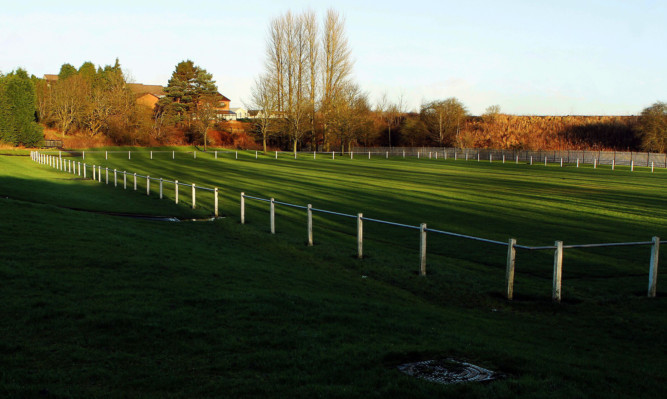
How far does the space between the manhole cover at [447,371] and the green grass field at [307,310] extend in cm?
16

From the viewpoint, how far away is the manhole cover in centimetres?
577

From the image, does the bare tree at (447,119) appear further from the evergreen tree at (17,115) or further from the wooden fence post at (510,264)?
the wooden fence post at (510,264)

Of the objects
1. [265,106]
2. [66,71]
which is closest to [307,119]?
[265,106]

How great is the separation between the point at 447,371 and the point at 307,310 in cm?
309

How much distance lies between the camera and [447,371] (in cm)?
601

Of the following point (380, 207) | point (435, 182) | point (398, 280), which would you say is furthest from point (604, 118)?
point (398, 280)

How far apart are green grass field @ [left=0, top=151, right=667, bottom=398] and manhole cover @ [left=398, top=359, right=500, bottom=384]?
16 cm

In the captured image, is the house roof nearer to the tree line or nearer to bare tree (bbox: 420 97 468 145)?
the tree line

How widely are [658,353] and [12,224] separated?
14.5m

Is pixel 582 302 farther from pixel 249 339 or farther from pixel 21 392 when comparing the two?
pixel 21 392

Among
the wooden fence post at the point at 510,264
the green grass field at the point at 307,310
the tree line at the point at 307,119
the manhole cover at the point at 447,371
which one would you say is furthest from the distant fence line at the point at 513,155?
the manhole cover at the point at 447,371

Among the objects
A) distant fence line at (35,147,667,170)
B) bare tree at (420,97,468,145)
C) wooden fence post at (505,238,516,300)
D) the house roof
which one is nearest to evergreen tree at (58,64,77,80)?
the house roof

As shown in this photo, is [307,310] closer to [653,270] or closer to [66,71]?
[653,270]

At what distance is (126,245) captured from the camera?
13.9m
